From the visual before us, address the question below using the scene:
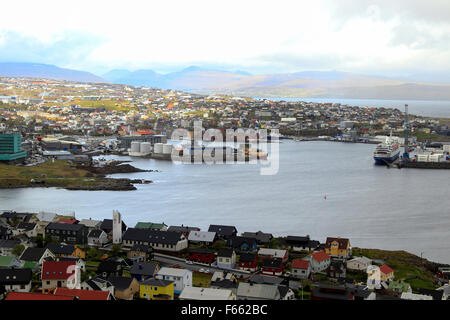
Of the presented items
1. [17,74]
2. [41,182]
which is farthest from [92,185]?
[17,74]

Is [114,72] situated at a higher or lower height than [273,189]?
higher

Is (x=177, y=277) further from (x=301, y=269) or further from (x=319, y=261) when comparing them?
(x=319, y=261)

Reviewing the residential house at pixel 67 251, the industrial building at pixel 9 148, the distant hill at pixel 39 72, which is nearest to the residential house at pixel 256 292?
the residential house at pixel 67 251

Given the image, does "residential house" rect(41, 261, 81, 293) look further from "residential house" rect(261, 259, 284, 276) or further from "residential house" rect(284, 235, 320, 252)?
"residential house" rect(284, 235, 320, 252)

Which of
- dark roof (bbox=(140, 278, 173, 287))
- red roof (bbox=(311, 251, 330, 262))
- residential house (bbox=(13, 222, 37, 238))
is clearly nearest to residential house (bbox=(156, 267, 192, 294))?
dark roof (bbox=(140, 278, 173, 287))

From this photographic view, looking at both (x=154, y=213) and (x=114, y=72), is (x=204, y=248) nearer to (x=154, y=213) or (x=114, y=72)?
(x=154, y=213)

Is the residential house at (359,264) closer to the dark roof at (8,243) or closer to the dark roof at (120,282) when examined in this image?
the dark roof at (120,282)

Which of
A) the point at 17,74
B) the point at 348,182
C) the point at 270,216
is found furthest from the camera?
the point at 17,74
